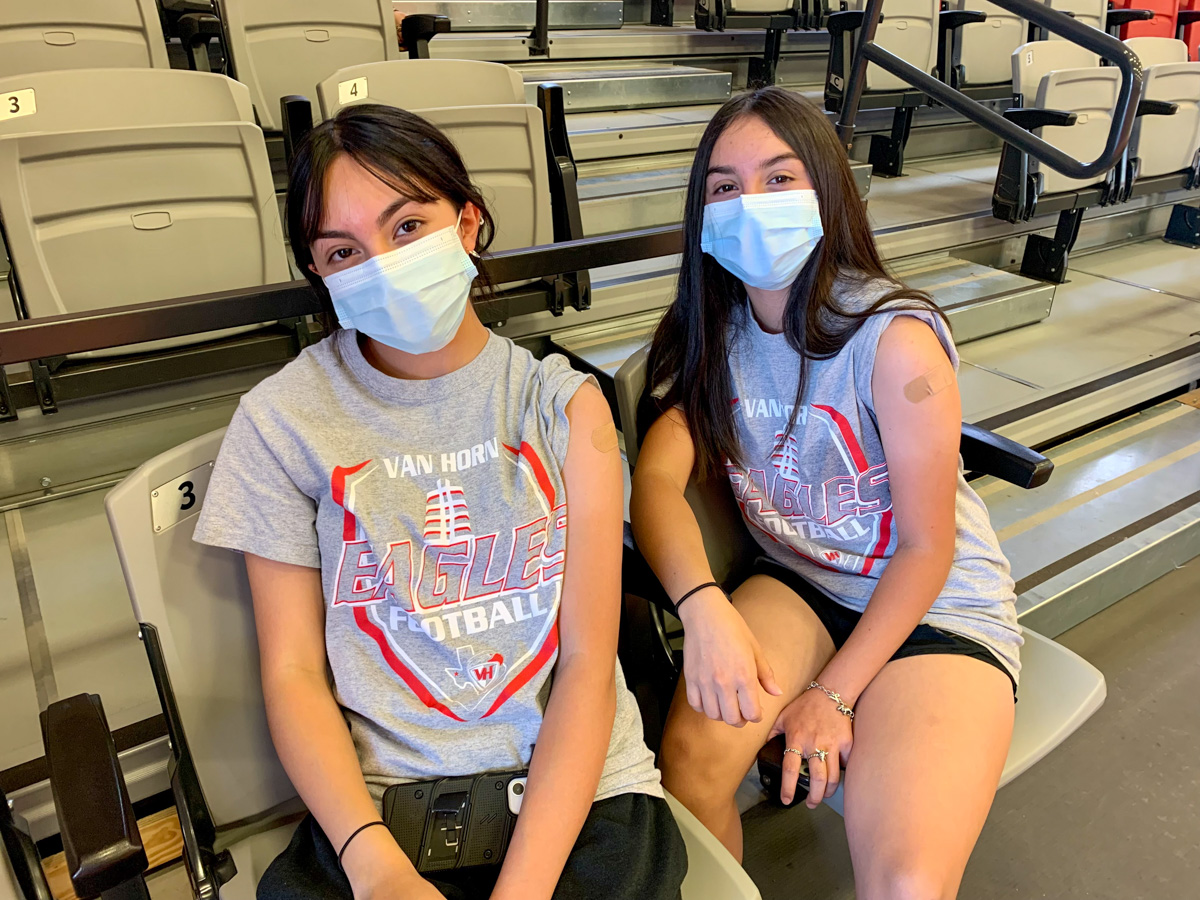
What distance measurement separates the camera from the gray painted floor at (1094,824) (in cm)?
145

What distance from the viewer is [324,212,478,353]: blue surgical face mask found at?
3.22 ft

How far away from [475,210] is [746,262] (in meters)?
0.39

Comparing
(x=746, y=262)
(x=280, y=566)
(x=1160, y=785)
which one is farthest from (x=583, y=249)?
(x=1160, y=785)

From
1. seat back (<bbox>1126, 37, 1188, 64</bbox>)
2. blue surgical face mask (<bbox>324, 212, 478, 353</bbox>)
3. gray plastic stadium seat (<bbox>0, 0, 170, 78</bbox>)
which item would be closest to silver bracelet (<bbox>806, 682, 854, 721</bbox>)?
blue surgical face mask (<bbox>324, 212, 478, 353</bbox>)

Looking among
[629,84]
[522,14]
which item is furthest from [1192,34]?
[522,14]

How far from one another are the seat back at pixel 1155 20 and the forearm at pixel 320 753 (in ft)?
20.1

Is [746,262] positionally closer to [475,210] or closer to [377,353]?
[475,210]

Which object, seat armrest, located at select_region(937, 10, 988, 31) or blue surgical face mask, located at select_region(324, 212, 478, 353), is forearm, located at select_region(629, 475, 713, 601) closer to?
blue surgical face mask, located at select_region(324, 212, 478, 353)

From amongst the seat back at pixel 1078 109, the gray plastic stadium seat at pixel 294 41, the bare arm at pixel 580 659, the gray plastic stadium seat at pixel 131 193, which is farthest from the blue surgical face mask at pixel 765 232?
the seat back at pixel 1078 109

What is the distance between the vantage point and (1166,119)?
364 centimetres

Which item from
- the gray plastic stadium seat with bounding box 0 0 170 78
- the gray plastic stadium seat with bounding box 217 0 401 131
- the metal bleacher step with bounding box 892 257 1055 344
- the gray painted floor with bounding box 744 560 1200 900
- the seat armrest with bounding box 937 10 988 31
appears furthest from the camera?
the seat armrest with bounding box 937 10 988 31

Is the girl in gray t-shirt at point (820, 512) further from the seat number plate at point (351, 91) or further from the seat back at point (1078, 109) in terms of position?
the seat back at point (1078, 109)

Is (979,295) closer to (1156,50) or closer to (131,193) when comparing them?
(1156,50)

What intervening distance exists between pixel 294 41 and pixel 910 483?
2466 mm
